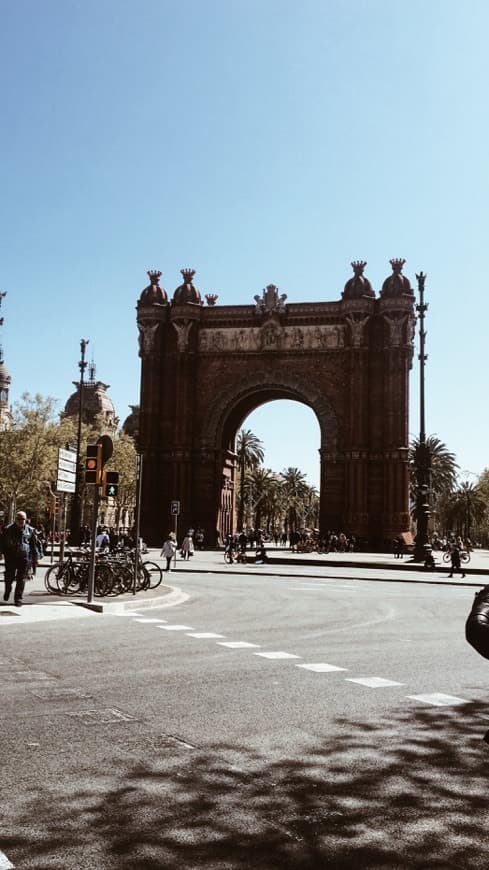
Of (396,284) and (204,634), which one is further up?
(396,284)

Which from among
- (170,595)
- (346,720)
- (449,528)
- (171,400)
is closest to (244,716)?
(346,720)

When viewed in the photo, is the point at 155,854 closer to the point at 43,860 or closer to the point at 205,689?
the point at 43,860

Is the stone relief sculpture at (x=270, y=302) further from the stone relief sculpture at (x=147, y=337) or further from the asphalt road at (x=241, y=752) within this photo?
the asphalt road at (x=241, y=752)

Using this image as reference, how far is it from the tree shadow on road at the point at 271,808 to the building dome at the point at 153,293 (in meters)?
55.1

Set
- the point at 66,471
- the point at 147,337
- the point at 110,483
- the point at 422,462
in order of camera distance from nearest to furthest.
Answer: the point at 110,483
the point at 66,471
the point at 422,462
the point at 147,337

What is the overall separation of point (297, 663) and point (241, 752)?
12.4 ft

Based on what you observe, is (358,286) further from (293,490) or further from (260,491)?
(293,490)

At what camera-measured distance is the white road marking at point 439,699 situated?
283 inches

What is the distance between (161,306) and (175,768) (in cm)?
5554

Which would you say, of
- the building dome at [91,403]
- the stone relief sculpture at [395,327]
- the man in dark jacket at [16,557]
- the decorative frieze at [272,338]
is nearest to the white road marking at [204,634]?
the man in dark jacket at [16,557]

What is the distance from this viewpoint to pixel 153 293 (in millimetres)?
59562

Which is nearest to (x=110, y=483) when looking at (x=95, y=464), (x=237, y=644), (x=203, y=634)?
(x=95, y=464)

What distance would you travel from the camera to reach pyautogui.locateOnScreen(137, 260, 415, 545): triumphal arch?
179 ft

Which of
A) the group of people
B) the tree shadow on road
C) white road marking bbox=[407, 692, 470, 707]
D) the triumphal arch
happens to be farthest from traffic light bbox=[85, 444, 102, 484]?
the triumphal arch
